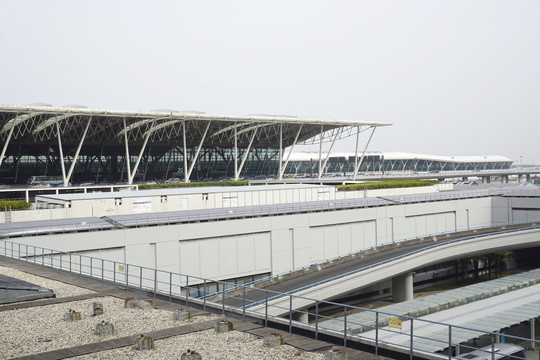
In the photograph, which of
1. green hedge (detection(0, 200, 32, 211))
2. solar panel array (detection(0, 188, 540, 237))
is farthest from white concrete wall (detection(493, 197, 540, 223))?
green hedge (detection(0, 200, 32, 211))

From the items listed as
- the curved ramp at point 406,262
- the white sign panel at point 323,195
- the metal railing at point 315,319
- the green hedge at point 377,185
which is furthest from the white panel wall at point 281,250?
the green hedge at point 377,185

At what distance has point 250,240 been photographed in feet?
127

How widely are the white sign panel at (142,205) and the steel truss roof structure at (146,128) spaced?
26793 mm

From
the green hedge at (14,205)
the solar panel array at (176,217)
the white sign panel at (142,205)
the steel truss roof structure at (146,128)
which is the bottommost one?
the solar panel array at (176,217)

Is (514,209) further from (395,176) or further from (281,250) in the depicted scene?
→ (395,176)

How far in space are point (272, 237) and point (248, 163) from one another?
62.1m

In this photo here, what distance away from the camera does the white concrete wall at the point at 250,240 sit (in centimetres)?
3331

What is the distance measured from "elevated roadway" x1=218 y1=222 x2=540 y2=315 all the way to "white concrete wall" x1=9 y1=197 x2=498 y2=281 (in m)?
4.85

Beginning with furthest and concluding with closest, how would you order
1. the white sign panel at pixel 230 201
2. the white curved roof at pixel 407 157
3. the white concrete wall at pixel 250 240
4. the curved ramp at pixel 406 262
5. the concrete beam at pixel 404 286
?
1. the white curved roof at pixel 407 157
2. the white sign panel at pixel 230 201
3. the concrete beam at pixel 404 286
4. the white concrete wall at pixel 250 240
5. the curved ramp at pixel 406 262

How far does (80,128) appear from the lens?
3086 inches

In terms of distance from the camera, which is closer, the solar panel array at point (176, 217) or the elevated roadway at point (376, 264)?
the elevated roadway at point (376, 264)

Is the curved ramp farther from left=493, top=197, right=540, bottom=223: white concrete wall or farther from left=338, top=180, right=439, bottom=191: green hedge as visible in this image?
left=338, top=180, right=439, bottom=191: green hedge

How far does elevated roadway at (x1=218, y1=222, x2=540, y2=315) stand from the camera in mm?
30312

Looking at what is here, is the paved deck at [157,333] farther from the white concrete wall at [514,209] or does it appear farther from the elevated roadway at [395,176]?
the elevated roadway at [395,176]
